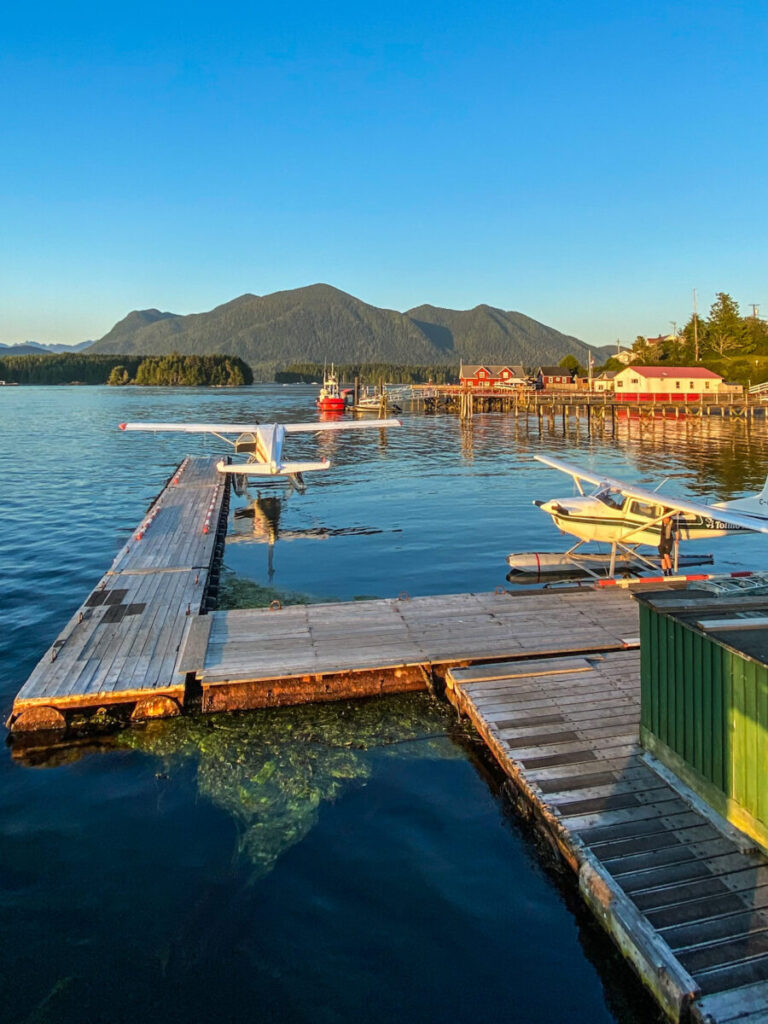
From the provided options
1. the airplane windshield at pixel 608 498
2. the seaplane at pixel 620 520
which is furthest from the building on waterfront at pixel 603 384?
the airplane windshield at pixel 608 498

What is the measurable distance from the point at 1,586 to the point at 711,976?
55.0 ft

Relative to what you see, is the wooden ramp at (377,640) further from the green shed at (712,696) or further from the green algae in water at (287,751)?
the green shed at (712,696)

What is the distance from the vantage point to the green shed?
5816 millimetres

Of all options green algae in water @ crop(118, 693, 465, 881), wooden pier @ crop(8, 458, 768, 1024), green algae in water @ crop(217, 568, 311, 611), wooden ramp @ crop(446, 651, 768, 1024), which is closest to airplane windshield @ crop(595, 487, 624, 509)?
wooden pier @ crop(8, 458, 768, 1024)

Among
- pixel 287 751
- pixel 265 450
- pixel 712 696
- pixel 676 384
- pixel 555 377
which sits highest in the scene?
pixel 555 377

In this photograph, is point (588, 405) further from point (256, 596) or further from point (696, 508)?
point (256, 596)

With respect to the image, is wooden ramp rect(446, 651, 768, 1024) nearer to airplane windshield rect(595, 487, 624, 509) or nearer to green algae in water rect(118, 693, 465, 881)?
green algae in water rect(118, 693, 465, 881)

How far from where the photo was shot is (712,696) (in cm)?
634

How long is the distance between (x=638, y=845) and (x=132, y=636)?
8.35 meters

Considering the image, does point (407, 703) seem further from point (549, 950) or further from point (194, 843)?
point (549, 950)

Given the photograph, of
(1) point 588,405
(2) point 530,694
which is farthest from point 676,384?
(2) point 530,694

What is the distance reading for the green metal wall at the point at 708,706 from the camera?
19.1 feet

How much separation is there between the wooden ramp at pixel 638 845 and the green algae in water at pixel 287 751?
97 cm

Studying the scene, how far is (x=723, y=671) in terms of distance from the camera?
6.20 m
